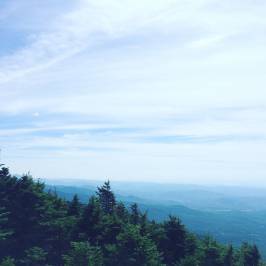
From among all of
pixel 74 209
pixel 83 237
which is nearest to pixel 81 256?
pixel 83 237

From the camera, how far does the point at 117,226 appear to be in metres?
40.3

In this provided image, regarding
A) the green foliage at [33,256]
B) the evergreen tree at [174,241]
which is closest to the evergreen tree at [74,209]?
the green foliage at [33,256]

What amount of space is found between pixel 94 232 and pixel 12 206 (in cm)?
712

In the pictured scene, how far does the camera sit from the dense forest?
35.4 meters

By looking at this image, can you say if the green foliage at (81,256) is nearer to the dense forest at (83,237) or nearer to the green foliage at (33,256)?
the dense forest at (83,237)

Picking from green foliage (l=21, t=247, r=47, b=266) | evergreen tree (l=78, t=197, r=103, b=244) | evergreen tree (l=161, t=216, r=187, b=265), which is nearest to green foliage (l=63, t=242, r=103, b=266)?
green foliage (l=21, t=247, r=47, b=266)

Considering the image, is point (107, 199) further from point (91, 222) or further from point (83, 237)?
point (83, 237)

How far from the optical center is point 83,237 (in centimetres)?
3916

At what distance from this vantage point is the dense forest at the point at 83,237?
3544cm

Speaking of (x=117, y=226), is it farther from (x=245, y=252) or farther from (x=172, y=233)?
(x=245, y=252)

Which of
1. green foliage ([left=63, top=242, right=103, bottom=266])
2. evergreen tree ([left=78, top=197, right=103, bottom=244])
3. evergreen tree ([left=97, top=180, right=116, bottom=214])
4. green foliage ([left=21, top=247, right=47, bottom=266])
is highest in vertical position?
evergreen tree ([left=97, top=180, right=116, bottom=214])

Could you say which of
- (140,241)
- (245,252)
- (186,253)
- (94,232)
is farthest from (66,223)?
(245,252)

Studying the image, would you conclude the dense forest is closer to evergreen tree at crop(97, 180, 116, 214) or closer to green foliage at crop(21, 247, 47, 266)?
green foliage at crop(21, 247, 47, 266)

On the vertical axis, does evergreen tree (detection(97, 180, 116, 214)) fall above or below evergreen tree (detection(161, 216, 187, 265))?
above
